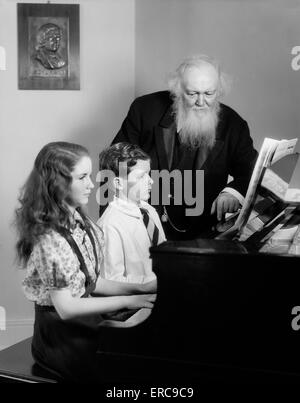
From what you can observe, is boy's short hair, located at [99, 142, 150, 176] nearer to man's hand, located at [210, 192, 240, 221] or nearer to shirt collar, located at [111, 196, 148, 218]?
shirt collar, located at [111, 196, 148, 218]

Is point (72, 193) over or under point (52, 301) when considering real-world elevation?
over

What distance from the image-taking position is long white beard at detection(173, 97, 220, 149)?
240 cm

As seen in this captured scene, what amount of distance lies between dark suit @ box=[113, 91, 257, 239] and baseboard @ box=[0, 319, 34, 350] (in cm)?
106

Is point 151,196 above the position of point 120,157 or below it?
below

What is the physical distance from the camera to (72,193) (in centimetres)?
152

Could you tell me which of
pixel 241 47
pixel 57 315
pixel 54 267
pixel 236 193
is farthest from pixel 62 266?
pixel 241 47

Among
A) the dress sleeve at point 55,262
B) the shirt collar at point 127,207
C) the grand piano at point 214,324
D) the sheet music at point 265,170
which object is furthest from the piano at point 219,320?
the shirt collar at point 127,207

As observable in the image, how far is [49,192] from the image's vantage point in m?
1.52

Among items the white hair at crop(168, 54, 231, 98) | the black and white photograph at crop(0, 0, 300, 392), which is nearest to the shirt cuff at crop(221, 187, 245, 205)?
the black and white photograph at crop(0, 0, 300, 392)

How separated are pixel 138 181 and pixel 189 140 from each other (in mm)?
607

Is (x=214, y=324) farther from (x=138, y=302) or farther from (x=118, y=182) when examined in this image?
(x=118, y=182)
